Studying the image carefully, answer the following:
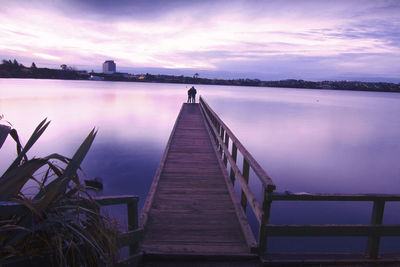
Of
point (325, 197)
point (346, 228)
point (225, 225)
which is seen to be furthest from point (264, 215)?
point (225, 225)

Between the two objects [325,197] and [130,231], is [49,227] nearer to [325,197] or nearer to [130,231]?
[130,231]

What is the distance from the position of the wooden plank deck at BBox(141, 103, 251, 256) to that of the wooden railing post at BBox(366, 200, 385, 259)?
1.33m

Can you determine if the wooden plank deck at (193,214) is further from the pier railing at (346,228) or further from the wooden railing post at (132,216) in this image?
the pier railing at (346,228)

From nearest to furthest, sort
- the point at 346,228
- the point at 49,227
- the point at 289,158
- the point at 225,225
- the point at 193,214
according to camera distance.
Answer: the point at 49,227 → the point at 346,228 → the point at 225,225 → the point at 193,214 → the point at 289,158

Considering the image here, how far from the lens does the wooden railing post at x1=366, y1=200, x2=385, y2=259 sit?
111 inches

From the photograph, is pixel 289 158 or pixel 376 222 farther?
pixel 289 158

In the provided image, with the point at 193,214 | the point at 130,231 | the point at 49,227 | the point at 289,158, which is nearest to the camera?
the point at 49,227

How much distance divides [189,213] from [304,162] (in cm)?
1203

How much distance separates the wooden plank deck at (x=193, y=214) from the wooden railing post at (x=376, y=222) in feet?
Answer: 4.36

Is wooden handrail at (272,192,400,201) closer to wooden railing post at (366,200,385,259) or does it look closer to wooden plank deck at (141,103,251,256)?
wooden railing post at (366,200,385,259)

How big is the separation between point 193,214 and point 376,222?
242 cm

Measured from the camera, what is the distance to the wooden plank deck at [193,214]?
325cm

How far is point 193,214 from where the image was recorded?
4.14 meters

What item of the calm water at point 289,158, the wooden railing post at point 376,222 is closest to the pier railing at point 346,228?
the wooden railing post at point 376,222
